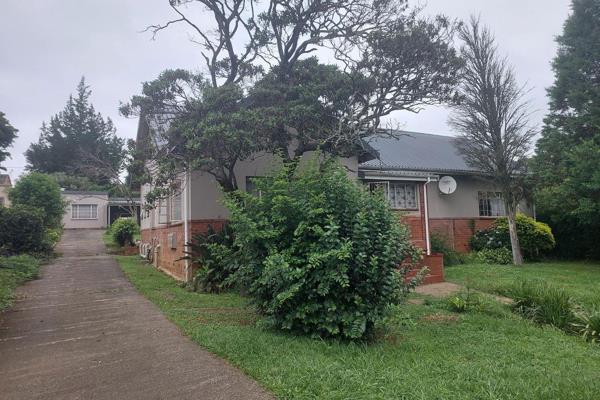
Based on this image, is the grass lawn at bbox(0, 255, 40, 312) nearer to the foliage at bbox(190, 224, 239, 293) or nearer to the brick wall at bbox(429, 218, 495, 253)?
the foliage at bbox(190, 224, 239, 293)

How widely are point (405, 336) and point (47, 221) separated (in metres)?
24.1

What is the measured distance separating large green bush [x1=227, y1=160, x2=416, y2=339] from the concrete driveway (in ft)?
4.04

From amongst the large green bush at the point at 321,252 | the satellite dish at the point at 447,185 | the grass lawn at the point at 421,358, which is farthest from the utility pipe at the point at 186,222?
the satellite dish at the point at 447,185

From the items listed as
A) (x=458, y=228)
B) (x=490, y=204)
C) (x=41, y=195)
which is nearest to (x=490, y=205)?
Answer: (x=490, y=204)

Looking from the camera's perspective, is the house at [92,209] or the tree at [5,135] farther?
the house at [92,209]

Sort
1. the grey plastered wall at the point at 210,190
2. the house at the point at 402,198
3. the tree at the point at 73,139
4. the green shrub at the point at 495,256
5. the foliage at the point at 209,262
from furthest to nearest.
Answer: the tree at the point at 73,139, the green shrub at the point at 495,256, the house at the point at 402,198, the grey plastered wall at the point at 210,190, the foliage at the point at 209,262

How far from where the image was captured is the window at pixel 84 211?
117 feet

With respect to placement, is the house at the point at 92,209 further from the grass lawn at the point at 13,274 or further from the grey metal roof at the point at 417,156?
the grey metal roof at the point at 417,156

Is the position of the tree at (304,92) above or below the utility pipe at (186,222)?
above

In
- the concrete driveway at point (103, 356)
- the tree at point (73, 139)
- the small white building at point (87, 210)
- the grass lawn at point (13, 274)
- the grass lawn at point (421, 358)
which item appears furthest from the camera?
the tree at point (73, 139)

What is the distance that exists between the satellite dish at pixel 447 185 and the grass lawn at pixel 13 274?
14.2m

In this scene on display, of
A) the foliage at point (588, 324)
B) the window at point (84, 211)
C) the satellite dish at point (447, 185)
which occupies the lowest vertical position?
the foliage at point (588, 324)

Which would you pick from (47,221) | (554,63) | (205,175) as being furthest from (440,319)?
(47,221)

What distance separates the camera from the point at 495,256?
50.1 feet
